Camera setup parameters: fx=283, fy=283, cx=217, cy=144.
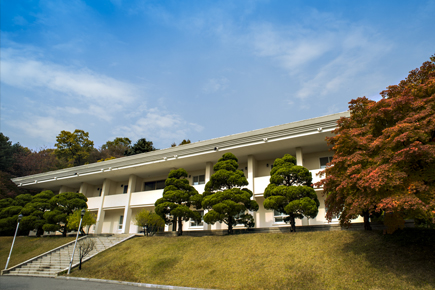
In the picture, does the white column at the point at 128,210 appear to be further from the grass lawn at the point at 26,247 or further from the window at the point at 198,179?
the window at the point at 198,179

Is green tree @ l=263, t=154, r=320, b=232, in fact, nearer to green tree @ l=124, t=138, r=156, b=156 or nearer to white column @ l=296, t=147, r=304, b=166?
white column @ l=296, t=147, r=304, b=166

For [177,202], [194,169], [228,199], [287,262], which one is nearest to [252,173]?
[228,199]

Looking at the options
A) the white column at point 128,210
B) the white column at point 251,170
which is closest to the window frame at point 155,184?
the white column at point 128,210

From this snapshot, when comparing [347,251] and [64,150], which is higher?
[64,150]

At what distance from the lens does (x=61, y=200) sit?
22.9m

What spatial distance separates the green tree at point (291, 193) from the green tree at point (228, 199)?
4.73 ft

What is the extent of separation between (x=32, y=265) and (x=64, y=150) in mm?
31771

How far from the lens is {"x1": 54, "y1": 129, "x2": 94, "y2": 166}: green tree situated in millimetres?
44344

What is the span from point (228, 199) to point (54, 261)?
10871 millimetres

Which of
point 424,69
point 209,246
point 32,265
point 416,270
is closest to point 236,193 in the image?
point 209,246

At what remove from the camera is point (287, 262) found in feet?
34.6

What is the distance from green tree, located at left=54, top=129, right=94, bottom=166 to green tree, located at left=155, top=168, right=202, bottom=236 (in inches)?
1227

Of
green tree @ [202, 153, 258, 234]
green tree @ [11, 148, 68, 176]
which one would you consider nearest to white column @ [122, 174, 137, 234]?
green tree @ [202, 153, 258, 234]

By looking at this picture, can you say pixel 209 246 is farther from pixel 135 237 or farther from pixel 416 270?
pixel 416 270
